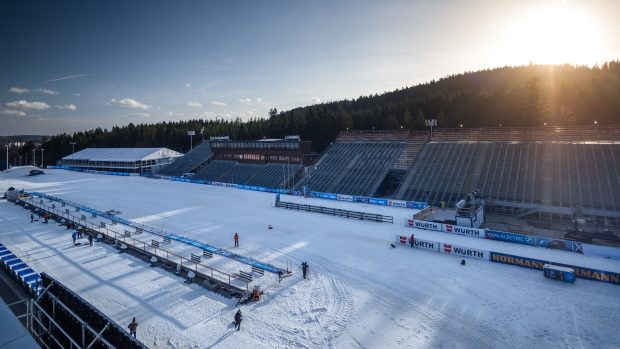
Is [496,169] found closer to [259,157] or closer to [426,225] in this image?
[426,225]

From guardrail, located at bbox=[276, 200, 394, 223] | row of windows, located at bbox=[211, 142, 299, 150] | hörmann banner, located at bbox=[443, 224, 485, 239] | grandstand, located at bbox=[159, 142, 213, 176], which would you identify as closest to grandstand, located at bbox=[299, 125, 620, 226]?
row of windows, located at bbox=[211, 142, 299, 150]

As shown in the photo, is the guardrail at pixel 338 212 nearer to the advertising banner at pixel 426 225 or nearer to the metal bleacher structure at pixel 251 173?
the advertising banner at pixel 426 225

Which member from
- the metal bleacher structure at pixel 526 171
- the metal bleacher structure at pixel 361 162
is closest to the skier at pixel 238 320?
the metal bleacher structure at pixel 526 171

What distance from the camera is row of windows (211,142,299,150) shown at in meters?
77.6

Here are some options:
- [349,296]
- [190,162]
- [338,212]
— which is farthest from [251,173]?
[349,296]

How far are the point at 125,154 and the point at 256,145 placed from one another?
55.3 meters

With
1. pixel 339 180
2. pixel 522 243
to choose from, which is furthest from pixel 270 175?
pixel 522 243

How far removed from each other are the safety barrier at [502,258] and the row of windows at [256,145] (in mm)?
47796

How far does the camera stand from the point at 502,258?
2745 centimetres

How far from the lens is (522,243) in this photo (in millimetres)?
32594

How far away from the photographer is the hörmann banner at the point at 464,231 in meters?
35.1

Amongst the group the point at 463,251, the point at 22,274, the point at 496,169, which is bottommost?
the point at 22,274

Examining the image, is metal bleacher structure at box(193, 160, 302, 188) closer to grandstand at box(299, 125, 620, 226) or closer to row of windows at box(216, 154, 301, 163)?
row of windows at box(216, 154, 301, 163)

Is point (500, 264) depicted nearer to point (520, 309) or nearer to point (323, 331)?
point (520, 309)
